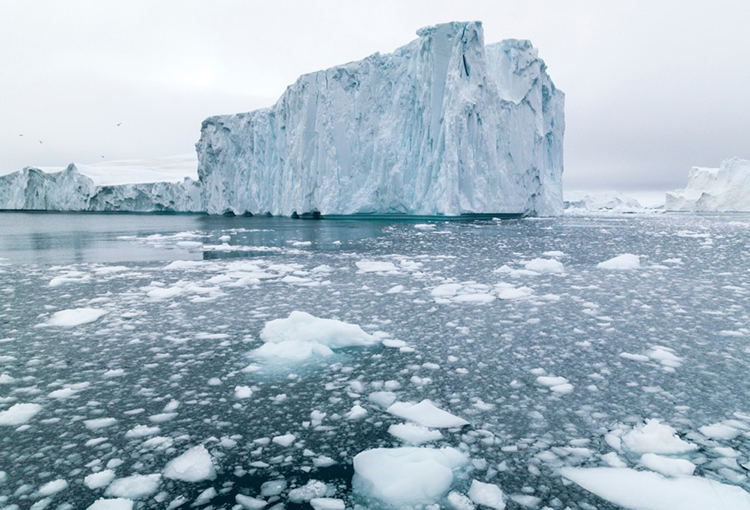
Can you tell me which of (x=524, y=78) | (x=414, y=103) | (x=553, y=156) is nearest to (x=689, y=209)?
(x=553, y=156)

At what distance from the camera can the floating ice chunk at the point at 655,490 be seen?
1.74 meters

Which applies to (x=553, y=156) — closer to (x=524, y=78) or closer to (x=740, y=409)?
(x=524, y=78)

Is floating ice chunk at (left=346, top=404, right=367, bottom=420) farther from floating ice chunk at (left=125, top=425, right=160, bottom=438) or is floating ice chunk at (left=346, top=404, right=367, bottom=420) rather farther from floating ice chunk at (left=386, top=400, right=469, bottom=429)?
floating ice chunk at (left=125, top=425, right=160, bottom=438)

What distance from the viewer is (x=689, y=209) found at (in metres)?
64.2

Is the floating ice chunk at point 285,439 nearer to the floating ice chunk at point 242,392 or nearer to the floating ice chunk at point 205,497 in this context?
the floating ice chunk at point 205,497

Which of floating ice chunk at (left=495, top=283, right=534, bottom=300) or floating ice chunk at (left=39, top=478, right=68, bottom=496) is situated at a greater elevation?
floating ice chunk at (left=495, top=283, right=534, bottom=300)

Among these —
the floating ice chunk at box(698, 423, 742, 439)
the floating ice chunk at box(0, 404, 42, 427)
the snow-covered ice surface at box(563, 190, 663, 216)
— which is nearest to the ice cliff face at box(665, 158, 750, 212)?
the snow-covered ice surface at box(563, 190, 663, 216)

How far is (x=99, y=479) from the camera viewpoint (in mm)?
1909

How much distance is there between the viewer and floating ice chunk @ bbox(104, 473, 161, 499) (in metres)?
1.82

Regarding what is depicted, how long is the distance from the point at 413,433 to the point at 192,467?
1025 mm

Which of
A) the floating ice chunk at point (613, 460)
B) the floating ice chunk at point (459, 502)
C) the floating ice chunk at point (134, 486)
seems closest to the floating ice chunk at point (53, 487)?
the floating ice chunk at point (134, 486)

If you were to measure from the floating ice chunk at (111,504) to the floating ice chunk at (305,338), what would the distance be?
1.72 metres

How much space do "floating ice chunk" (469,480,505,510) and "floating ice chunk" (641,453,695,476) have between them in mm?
721

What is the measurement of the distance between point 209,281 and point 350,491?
18.0 feet
